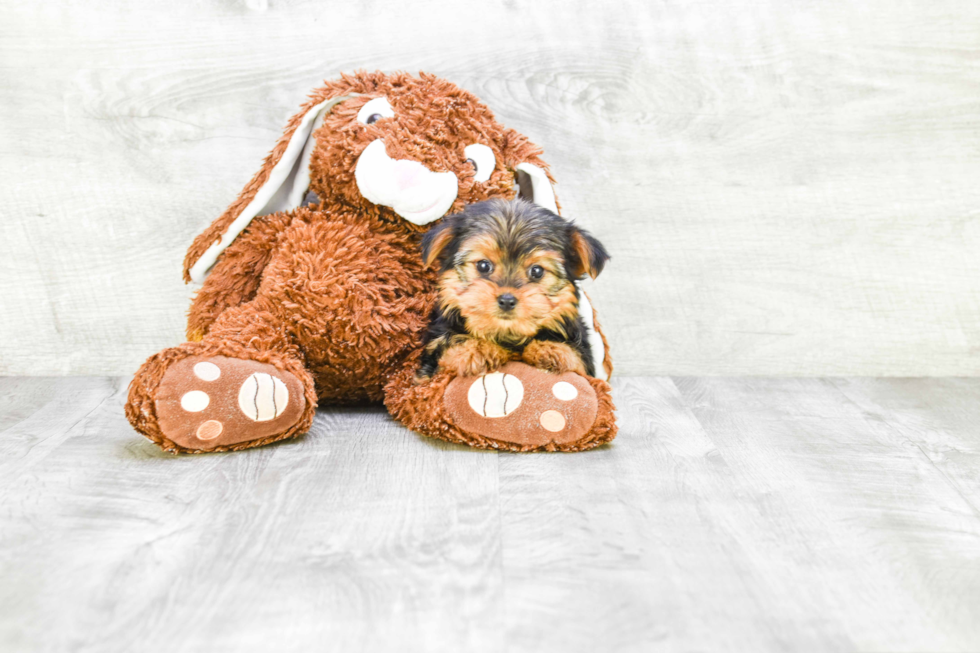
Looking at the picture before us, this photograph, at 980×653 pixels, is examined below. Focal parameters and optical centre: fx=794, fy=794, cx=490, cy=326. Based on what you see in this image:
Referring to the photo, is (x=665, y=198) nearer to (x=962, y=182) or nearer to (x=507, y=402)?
(x=962, y=182)

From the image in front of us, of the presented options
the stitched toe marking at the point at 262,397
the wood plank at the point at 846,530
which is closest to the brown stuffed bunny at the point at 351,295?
A: the stitched toe marking at the point at 262,397

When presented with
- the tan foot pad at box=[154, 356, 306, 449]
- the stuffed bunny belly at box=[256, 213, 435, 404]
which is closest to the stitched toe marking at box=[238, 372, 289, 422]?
the tan foot pad at box=[154, 356, 306, 449]

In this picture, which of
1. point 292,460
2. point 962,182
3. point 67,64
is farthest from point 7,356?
point 962,182

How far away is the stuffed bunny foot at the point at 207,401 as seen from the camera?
119 cm

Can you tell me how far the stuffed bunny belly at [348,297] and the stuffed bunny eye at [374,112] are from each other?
0.18 m

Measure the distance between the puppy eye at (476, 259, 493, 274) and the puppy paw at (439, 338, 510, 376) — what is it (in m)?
0.13

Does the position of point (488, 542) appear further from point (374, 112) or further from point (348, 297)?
point (374, 112)

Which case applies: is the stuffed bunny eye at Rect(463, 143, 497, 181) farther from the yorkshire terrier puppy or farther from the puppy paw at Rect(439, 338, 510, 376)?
the puppy paw at Rect(439, 338, 510, 376)

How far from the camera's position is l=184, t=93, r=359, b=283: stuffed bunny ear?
1.46 m

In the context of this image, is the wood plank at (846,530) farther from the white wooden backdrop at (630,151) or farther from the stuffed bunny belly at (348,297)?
the stuffed bunny belly at (348,297)

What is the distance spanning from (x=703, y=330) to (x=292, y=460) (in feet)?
3.58

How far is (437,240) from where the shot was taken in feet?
4.22

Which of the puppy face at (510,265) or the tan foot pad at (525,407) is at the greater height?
the puppy face at (510,265)

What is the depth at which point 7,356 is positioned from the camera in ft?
6.07
